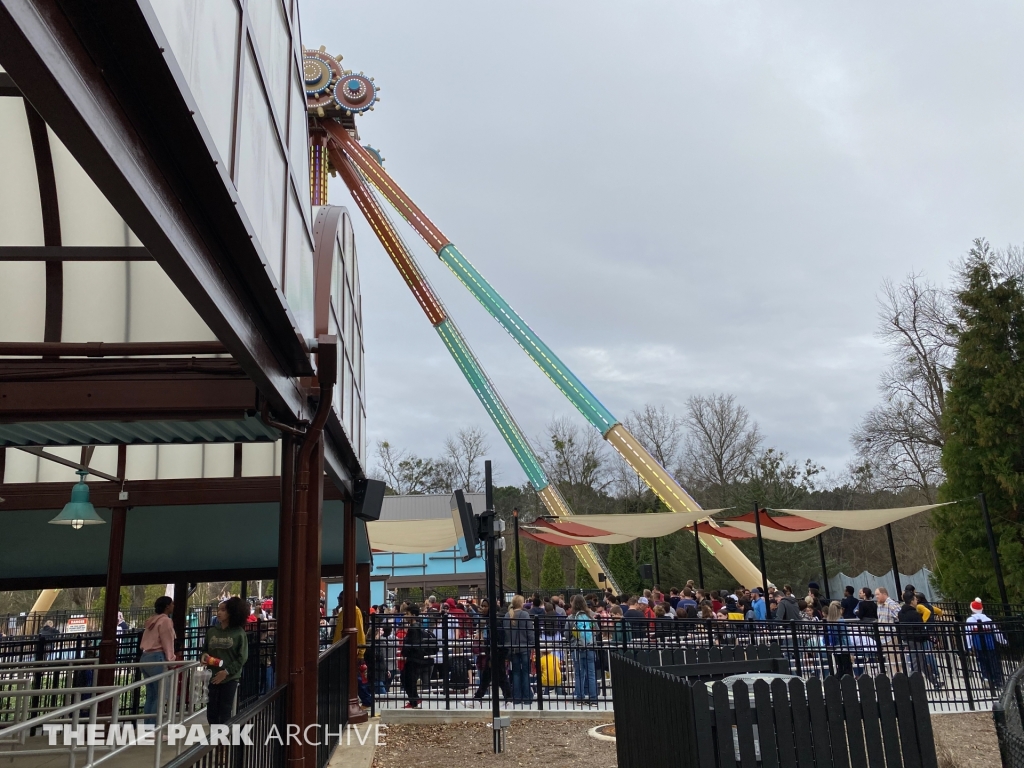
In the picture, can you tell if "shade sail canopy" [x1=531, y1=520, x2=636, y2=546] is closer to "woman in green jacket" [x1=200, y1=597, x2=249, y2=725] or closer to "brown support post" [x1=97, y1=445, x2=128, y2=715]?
"brown support post" [x1=97, y1=445, x2=128, y2=715]

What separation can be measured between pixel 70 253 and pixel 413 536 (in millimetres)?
14189

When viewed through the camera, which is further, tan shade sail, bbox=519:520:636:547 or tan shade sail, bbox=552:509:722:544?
tan shade sail, bbox=519:520:636:547

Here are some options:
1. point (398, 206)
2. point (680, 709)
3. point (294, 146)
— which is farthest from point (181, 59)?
Answer: point (398, 206)

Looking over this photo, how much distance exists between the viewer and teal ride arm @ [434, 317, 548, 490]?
3034 cm

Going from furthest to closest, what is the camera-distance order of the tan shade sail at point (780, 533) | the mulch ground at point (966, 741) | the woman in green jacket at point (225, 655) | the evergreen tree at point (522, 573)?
the evergreen tree at point (522, 573) → the tan shade sail at point (780, 533) → the mulch ground at point (966, 741) → the woman in green jacket at point (225, 655)

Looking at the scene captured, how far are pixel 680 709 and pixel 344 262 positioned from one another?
6491 millimetres

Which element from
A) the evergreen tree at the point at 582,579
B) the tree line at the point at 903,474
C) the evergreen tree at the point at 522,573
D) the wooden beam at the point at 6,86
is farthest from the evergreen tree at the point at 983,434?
the evergreen tree at the point at 522,573

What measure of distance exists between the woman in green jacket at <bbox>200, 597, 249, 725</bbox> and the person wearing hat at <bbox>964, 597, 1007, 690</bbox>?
33.8 ft


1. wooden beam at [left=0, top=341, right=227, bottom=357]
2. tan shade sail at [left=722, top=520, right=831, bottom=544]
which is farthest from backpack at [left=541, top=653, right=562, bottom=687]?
tan shade sail at [left=722, top=520, right=831, bottom=544]

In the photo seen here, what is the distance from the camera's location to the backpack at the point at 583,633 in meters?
11.0

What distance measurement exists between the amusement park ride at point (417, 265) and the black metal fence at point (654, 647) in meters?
17.2

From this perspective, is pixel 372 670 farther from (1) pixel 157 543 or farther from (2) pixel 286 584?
(2) pixel 286 584

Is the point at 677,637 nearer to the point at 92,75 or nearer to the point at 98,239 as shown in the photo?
the point at 98,239

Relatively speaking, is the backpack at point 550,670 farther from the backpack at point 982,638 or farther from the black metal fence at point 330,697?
the backpack at point 982,638
